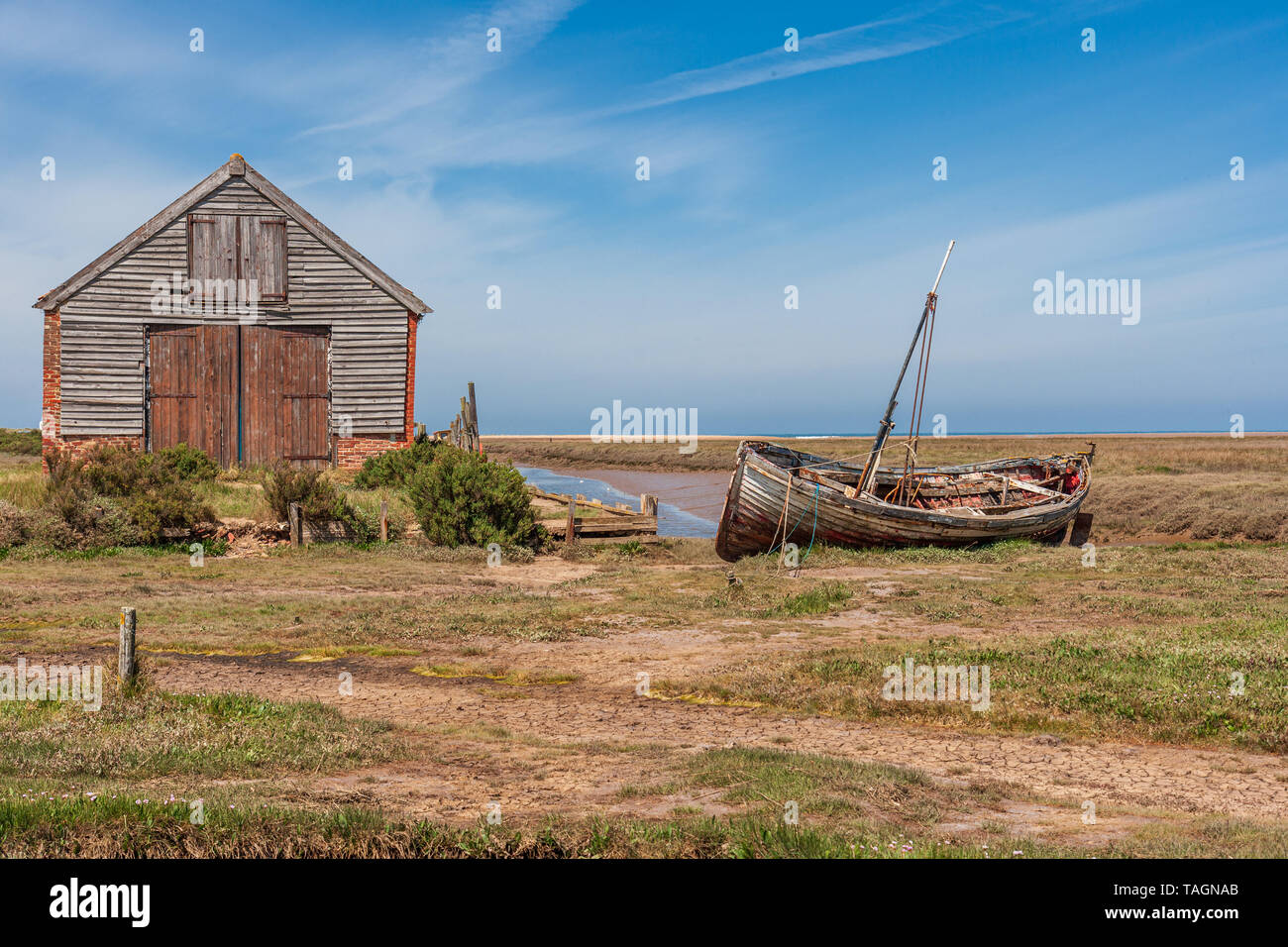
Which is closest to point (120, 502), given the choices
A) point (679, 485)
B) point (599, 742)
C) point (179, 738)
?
point (179, 738)

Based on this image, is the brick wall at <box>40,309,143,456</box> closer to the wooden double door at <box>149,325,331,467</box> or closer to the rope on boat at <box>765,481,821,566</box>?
the wooden double door at <box>149,325,331,467</box>

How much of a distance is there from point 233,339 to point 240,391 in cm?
144

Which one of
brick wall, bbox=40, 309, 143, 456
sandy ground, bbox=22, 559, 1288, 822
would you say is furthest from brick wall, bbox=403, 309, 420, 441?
sandy ground, bbox=22, 559, 1288, 822

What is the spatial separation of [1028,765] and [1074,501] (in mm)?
20254

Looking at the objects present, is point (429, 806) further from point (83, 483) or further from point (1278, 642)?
point (83, 483)

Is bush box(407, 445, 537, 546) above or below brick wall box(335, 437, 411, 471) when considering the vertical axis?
below

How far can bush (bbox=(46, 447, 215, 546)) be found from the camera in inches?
837

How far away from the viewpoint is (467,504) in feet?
77.9

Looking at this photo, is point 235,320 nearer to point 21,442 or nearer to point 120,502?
point 120,502

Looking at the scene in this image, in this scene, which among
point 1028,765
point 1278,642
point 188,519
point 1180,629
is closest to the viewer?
point 1028,765

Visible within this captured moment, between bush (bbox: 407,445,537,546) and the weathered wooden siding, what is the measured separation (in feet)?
14.2

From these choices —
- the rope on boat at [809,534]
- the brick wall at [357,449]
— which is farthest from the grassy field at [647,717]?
the brick wall at [357,449]

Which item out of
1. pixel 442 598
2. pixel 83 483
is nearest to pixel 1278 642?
pixel 442 598

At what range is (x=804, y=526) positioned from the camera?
2328cm
